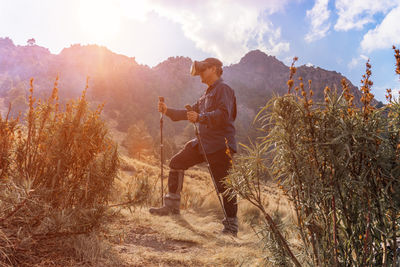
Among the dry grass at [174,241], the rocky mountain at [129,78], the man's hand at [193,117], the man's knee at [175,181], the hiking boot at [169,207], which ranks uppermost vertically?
the rocky mountain at [129,78]

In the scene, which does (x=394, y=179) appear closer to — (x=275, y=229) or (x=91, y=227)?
(x=275, y=229)

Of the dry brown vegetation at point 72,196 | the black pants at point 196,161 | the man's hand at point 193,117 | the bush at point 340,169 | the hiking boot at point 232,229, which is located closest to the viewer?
the bush at point 340,169

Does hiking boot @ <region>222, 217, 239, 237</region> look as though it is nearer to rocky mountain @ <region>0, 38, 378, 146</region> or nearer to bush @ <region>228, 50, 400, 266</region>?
bush @ <region>228, 50, 400, 266</region>

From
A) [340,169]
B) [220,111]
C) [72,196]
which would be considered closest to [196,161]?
[220,111]

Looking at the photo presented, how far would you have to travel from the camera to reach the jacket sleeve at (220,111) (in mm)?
3535

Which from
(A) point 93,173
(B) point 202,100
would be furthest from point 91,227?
(B) point 202,100

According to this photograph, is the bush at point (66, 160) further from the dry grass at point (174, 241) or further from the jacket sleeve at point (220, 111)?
the jacket sleeve at point (220, 111)

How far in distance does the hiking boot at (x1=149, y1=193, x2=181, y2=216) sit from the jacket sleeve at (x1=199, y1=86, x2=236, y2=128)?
1.44 metres

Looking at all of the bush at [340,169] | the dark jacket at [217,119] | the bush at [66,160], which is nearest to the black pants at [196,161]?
the dark jacket at [217,119]

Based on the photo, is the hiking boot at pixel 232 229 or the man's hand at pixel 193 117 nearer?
the hiking boot at pixel 232 229

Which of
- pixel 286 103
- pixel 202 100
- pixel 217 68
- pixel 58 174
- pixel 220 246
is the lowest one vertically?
pixel 220 246

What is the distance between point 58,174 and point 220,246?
189 centimetres

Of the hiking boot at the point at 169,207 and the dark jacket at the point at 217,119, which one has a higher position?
the dark jacket at the point at 217,119

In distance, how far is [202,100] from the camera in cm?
425
